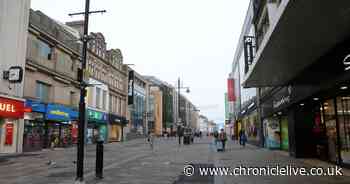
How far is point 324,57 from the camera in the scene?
1241 cm

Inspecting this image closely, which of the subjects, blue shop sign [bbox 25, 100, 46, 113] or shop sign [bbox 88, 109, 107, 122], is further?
shop sign [bbox 88, 109, 107, 122]

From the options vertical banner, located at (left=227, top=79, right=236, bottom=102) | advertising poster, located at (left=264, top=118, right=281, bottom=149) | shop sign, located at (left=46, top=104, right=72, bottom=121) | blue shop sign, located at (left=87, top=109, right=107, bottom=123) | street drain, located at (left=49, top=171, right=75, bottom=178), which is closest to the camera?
street drain, located at (left=49, top=171, right=75, bottom=178)

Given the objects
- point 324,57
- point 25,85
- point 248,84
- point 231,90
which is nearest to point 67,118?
point 25,85

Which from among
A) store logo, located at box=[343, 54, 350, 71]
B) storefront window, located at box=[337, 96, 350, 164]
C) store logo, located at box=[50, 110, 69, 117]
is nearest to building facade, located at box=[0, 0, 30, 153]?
store logo, located at box=[50, 110, 69, 117]

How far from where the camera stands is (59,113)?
3100 centimetres

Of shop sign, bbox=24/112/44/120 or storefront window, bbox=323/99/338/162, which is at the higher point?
shop sign, bbox=24/112/44/120

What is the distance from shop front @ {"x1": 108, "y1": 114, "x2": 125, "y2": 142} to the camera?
4648 cm

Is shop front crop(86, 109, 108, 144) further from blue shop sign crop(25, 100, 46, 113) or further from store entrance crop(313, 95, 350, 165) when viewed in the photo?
store entrance crop(313, 95, 350, 165)

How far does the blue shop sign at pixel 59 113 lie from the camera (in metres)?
29.2

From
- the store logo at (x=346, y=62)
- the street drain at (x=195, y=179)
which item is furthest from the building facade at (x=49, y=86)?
the store logo at (x=346, y=62)

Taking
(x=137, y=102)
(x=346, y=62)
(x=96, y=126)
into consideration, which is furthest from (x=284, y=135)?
(x=137, y=102)

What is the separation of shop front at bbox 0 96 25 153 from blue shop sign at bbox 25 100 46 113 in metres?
1.31

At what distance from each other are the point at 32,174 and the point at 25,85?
15.2 metres

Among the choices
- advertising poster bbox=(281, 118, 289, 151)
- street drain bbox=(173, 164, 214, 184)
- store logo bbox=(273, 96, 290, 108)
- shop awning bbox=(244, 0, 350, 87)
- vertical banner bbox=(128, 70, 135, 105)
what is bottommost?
street drain bbox=(173, 164, 214, 184)
